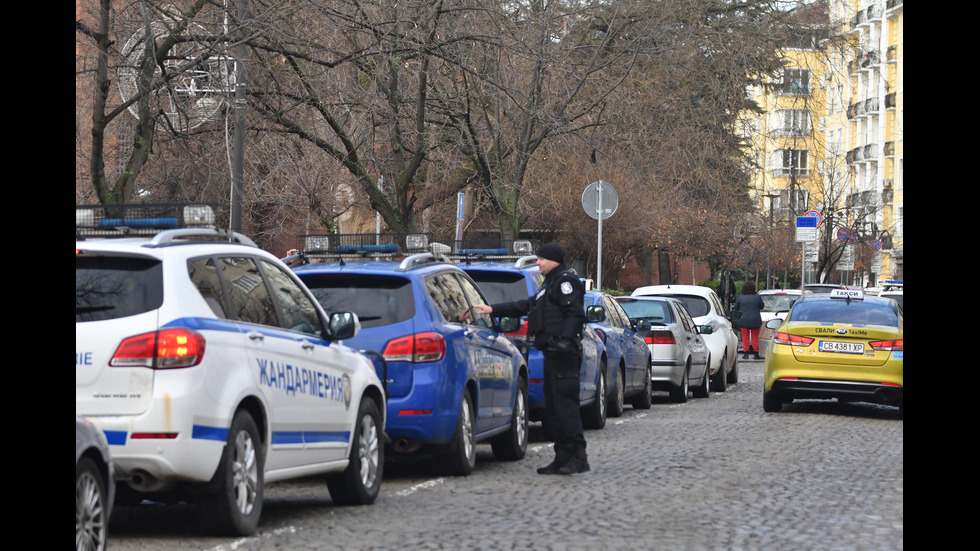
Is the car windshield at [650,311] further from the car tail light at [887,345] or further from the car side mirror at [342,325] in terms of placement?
the car side mirror at [342,325]

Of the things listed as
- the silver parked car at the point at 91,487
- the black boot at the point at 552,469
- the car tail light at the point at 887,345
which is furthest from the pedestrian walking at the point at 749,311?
the silver parked car at the point at 91,487

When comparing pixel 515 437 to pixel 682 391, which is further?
pixel 682 391

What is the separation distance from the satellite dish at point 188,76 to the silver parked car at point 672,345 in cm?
629

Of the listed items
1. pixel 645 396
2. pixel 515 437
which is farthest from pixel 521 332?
pixel 645 396

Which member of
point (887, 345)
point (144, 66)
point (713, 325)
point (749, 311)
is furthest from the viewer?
point (749, 311)

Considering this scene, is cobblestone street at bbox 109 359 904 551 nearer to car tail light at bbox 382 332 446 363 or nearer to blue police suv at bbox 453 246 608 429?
blue police suv at bbox 453 246 608 429

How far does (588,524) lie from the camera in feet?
28.9

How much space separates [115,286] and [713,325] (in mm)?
17772

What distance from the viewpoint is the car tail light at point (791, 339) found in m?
17.4

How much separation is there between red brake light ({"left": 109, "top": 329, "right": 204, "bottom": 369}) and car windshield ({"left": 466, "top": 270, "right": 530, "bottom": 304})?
6.88 m

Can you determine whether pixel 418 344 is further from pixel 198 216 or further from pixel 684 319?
pixel 684 319

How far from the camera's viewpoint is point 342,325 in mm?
9039

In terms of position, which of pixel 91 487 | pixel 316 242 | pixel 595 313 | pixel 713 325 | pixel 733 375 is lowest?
pixel 733 375
